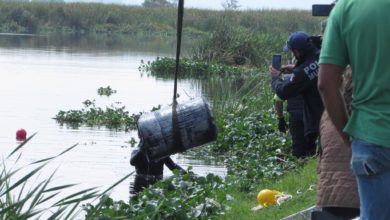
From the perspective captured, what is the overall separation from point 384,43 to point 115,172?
9.27 metres

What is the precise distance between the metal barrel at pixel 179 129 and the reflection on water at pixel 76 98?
115 centimetres

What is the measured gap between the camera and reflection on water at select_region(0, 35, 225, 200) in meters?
13.9

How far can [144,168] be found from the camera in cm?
1245

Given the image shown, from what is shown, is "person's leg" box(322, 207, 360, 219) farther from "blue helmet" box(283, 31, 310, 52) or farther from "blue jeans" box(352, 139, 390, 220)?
"blue helmet" box(283, 31, 310, 52)

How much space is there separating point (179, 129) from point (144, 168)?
210 centimetres

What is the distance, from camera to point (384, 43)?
4562 millimetres

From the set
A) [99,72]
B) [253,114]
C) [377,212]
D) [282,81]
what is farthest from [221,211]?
[99,72]

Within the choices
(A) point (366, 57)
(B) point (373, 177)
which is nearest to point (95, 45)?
(A) point (366, 57)

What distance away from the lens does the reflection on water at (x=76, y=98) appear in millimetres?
13922

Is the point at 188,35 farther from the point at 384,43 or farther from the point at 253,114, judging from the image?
the point at 384,43

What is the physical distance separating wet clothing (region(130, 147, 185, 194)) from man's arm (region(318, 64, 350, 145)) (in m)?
7.47

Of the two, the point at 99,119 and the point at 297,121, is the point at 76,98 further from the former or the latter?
the point at 297,121

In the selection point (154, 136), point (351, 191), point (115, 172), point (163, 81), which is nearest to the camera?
point (351, 191)

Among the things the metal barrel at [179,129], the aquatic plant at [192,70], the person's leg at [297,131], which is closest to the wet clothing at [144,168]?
the metal barrel at [179,129]
